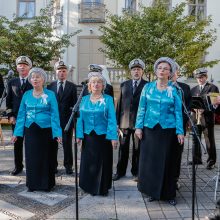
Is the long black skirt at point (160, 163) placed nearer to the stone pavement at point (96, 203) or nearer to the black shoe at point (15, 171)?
the stone pavement at point (96, 203)

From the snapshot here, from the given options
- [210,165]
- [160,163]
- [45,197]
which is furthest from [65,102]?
[210,165]

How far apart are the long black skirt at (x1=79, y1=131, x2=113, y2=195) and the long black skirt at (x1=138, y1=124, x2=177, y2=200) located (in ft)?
1.97

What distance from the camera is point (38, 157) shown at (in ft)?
17.5

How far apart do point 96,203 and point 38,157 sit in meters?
1.16

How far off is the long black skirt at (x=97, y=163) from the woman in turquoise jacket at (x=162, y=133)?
0.60 m

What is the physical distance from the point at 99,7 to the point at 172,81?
663 inches

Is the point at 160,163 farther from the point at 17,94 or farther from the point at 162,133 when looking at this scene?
the point at 17,94

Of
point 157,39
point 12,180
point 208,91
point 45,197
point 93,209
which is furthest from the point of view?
point 157,39

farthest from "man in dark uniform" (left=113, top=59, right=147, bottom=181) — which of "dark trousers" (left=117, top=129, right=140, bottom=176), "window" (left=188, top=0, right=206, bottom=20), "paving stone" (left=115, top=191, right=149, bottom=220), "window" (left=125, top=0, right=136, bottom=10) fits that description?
"window" (left=188, top=0, right=206, bottom=20)

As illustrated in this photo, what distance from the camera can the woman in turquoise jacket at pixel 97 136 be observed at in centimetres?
521

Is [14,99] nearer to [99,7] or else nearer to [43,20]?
[43,20]

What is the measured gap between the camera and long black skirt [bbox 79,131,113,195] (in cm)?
524

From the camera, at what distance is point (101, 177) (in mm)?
5234

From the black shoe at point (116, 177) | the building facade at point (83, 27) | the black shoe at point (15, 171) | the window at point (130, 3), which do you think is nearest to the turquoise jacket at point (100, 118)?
the black shoe at point (116, 177)
